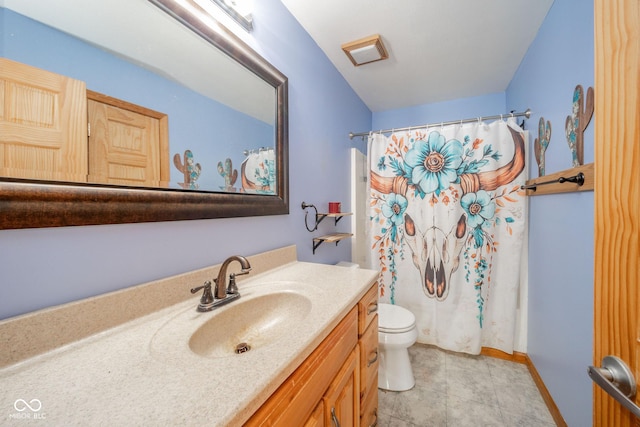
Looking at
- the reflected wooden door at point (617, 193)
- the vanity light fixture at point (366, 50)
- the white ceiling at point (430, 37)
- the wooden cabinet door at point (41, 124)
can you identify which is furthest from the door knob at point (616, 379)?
the vanity light fixture at point (366, 50)

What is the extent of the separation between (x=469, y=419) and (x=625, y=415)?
4.16 ft

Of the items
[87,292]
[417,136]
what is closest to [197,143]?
[87,292]

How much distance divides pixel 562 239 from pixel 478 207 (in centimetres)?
63

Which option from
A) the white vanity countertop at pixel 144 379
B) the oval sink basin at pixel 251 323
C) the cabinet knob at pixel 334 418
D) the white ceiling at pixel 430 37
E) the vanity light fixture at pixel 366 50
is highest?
the white ceiling at pixel 430 37

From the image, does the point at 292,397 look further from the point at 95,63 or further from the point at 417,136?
the point at 417,136

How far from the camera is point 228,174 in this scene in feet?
3.30

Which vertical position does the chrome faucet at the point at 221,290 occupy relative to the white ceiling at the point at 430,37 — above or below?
below

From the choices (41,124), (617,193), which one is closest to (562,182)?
(617,193)

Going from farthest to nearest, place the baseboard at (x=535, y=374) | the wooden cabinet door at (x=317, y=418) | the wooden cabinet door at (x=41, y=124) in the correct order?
the baseboard at (x=535, y=374)
the wooden cabinet door at (x=317, y=418)
the wooden cabinet door at (x=41, y=124)

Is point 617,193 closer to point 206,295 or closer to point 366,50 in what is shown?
point 206,295

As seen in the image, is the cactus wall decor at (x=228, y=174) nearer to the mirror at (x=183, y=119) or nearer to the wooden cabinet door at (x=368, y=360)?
the mirror at (x=183, y=119)

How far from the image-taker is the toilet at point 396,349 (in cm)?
152

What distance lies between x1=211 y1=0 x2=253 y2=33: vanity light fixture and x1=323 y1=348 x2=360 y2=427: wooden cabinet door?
59.0 inches

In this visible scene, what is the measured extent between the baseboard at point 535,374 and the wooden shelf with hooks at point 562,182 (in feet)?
3.96
